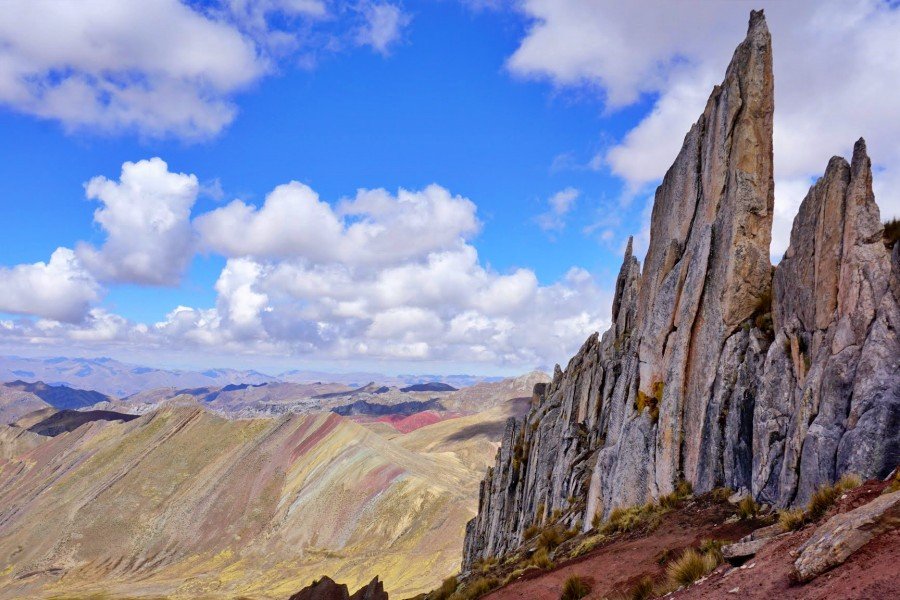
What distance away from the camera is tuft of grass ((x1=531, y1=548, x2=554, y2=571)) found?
18656 mm

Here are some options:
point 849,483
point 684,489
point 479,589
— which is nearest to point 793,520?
point 849,483

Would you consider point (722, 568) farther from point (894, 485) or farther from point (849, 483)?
point (894, 485)

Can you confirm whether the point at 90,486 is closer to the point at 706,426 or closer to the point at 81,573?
the point at 81,573

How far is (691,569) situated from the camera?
1160cm

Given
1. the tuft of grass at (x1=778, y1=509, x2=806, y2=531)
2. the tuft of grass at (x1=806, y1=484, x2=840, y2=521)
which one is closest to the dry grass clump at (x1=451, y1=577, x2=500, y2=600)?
the tuft of grass at (x1=778, y1=509, x2=806, y2=531)

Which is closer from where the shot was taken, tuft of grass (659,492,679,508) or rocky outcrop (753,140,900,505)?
rocky outcrop (753,140,900,505)

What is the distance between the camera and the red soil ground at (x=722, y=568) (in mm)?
7801

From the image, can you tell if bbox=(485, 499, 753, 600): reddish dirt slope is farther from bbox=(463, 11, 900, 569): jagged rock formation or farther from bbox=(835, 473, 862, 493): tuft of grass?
bbox=(835, 473, 862, 493): tuft of grass

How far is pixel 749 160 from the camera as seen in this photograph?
66.2ft

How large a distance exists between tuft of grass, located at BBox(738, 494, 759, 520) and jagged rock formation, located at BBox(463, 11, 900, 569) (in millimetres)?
405

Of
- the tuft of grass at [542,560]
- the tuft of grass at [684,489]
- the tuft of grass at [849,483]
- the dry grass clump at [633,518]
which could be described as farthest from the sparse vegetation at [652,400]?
the tuft of grass at [849,483]

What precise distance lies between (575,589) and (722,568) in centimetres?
472

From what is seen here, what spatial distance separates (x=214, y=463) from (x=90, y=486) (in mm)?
23440

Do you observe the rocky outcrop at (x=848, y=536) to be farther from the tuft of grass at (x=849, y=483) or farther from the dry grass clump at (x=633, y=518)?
the dry grass clump at (x=633, y=518)
